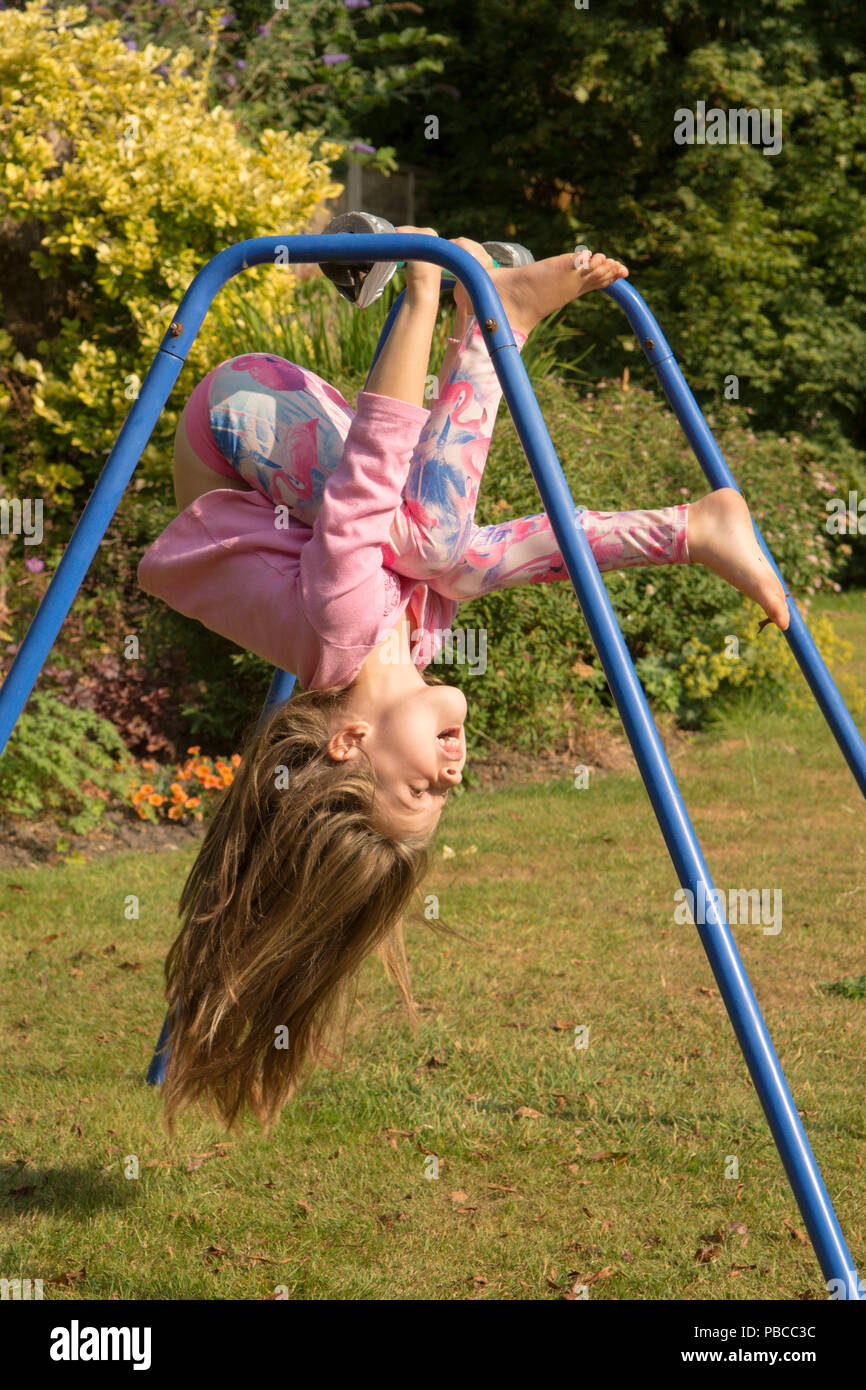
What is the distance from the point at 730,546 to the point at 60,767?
3.22 metres

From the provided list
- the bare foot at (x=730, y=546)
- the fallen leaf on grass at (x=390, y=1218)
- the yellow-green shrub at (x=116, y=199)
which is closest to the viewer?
the bare foot at (x=730, y=546)

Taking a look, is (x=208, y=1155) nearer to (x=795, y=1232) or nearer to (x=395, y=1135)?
(x=395, y=1135)

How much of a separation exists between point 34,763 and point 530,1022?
2.09 meters

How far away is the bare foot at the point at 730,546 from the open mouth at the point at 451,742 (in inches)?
19.0

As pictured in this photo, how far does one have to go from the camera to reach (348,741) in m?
2.19

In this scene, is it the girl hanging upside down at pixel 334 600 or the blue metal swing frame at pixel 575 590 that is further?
the girl hanging upside down at pixel 334 600

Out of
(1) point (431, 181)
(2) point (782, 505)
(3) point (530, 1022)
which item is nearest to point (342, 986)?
(3) point (530, 1022)

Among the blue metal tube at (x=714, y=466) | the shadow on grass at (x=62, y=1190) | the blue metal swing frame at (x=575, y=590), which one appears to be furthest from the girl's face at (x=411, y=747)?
the shadow on grass at (x=62, y=1190)

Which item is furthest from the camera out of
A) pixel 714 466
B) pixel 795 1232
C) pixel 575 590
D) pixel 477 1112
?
pixel 477 1112

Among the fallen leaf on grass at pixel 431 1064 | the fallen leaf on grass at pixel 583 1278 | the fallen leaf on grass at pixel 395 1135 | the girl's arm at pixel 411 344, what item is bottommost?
the fallen leaf on grass at pixel 431 1064

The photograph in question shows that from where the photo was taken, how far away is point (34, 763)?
4.66 meters

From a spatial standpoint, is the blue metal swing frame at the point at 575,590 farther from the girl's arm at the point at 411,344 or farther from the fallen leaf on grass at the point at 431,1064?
the fallen leaf on grass at the point at 431,1064

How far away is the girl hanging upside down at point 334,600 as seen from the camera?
82.6 inches

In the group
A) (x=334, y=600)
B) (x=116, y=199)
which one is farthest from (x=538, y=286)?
(x=116, y=199)
